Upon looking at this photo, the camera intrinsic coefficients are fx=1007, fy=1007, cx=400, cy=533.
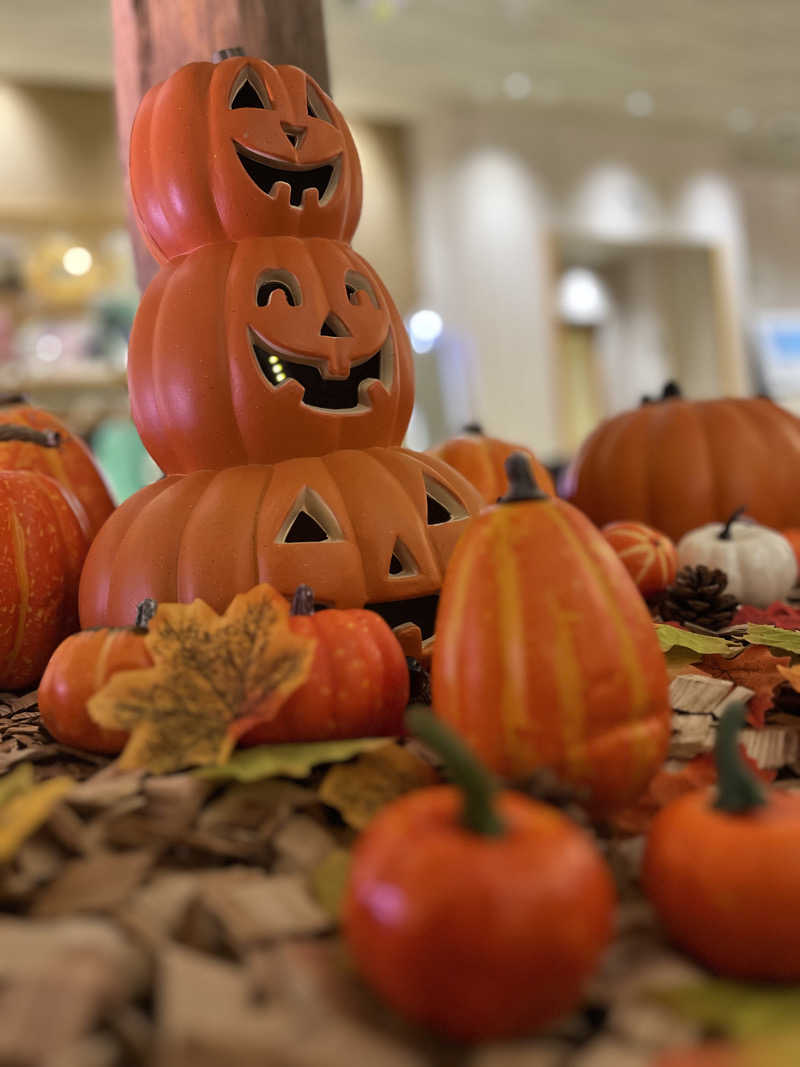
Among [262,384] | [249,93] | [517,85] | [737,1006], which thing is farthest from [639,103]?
[737,1006]

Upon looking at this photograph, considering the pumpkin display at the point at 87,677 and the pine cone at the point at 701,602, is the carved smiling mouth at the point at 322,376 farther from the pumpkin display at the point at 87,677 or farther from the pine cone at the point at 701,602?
the pine cone at the point at 701,602

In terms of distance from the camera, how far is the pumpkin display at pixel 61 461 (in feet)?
4.70

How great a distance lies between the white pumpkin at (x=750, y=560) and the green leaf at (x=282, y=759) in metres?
0.85

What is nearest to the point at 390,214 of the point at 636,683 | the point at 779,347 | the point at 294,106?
the point at 779,347

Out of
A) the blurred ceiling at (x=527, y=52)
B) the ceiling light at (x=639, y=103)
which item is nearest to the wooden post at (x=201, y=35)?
the blurred ceiling at (x=527, y=52)

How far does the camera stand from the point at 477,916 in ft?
1.62

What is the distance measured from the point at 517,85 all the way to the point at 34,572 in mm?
5504

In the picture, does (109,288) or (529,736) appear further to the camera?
(109,288)

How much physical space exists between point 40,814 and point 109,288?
4.57 meters

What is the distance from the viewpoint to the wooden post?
1502 mm

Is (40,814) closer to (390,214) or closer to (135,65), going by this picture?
(135,65)

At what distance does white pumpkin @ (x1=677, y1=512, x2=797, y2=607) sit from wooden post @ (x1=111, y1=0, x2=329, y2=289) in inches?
36.6

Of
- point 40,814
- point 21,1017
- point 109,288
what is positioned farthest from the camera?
point 109,288

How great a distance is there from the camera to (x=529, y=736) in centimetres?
71
